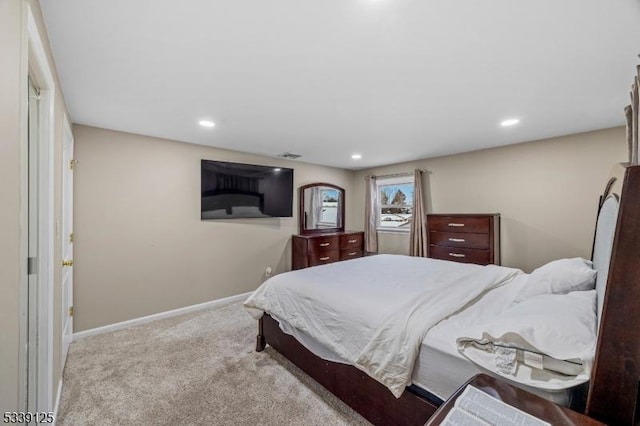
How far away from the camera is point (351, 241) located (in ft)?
16.6

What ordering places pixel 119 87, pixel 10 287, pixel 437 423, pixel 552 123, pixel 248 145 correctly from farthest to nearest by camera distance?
1. pixel 248 145
2. pixel 552 123
3. pixel 119 87
4. pixel 10 287
5. pixel 437 423

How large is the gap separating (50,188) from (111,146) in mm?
1684

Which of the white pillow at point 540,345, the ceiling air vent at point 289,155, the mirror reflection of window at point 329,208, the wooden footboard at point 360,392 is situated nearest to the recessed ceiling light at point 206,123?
the ceiling air vent at point 289,155

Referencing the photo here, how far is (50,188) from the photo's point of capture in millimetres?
1526

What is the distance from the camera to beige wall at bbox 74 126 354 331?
2.80m

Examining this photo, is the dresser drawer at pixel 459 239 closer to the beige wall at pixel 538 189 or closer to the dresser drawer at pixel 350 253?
the beige wall at pixel 538 189

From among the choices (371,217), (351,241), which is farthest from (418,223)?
(351,241)

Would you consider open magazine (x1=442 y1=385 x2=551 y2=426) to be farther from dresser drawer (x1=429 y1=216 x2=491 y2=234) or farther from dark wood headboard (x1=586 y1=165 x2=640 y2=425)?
Result: dresser drawer (x1=429 y1=216 x2=491 y2=234)

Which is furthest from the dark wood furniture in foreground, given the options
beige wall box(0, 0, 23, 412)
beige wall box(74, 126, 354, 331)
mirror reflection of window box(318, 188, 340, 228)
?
mirror reflection of window box(318, 188, 340, 228)

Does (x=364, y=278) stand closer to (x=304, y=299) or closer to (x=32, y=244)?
(x=304, y=299)

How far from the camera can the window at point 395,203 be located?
15.9 feet

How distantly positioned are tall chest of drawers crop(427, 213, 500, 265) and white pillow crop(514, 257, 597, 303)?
1461 millimetres

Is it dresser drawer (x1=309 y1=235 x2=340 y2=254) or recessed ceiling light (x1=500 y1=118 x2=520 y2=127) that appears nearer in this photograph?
recessed ceiling light (x1=500 y1=118 x2=520 y2=127)

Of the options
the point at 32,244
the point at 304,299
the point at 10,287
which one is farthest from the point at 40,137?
the point at 304,299
